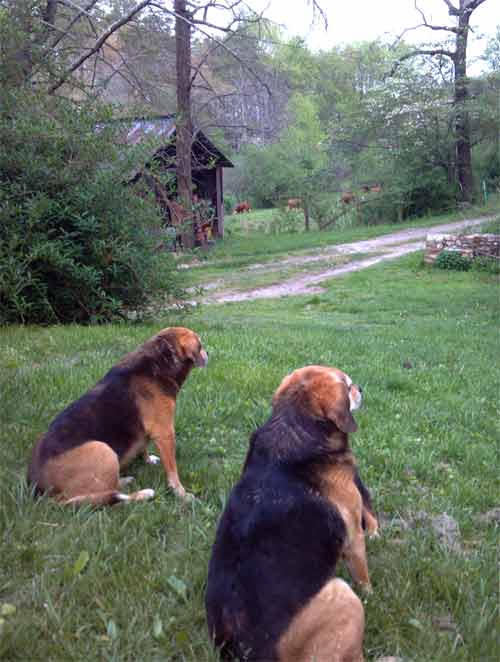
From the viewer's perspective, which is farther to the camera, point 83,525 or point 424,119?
point 424,119

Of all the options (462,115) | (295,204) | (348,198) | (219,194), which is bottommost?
(295,204)

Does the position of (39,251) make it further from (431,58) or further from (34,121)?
(431,58)

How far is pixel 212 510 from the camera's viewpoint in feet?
13.1

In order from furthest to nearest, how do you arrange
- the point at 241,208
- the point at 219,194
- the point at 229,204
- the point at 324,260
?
1. the point at 229,204
2. the point at 241,208
3. the point at 219,194
4. the point at 324,260

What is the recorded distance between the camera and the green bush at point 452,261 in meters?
21.4

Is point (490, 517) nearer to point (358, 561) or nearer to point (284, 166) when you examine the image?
point (358, 561)

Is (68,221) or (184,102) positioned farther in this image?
(184,102)

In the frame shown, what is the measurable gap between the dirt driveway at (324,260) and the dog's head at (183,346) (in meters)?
13.2

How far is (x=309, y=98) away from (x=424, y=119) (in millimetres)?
33121

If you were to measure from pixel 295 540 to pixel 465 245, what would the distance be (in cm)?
2059

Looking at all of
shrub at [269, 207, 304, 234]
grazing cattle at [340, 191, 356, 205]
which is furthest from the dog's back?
grazing cattle at [340, 191, 356, 205]

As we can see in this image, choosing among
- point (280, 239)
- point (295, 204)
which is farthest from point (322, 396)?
point (295, 204)

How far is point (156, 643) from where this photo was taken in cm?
282

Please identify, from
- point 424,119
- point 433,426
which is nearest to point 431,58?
point 424,119
